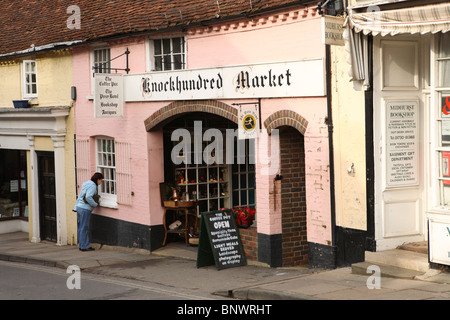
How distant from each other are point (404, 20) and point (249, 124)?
3913mm

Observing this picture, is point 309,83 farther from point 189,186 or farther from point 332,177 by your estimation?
point 189,186

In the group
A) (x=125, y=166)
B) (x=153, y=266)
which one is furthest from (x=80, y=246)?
(x=153, y=266)

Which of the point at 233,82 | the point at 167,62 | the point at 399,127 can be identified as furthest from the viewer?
the point at 167,62

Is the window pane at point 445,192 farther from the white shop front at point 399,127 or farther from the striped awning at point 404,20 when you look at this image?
the striped awning at point 404,20

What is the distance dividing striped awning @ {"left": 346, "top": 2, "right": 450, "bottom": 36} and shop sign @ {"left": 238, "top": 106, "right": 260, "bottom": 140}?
9.97 ft

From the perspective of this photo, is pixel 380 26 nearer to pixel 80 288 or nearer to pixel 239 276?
pixel 239 276

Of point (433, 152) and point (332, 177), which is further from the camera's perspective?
point (332, 177)

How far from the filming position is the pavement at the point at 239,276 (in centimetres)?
953

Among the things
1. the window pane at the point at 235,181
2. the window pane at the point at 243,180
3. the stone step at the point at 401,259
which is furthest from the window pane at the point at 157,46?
the stone step at the point at 401,259

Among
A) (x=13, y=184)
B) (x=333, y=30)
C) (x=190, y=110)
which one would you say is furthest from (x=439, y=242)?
(x=13, y=184)

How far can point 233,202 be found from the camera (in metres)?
16.7

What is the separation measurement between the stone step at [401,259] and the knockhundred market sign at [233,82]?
2.68m

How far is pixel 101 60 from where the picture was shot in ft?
55.1

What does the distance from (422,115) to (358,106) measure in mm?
968
